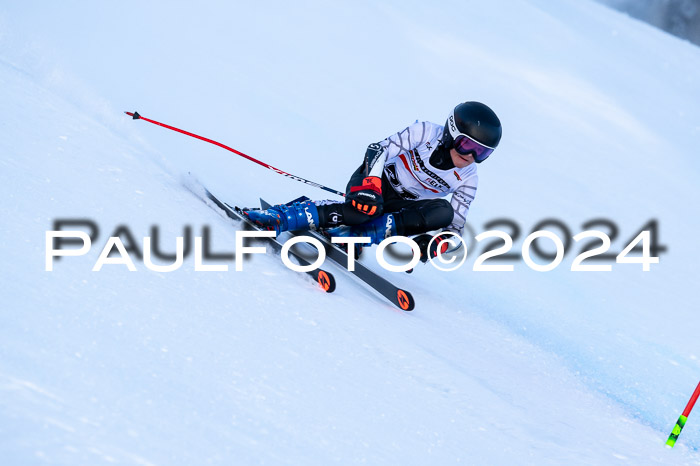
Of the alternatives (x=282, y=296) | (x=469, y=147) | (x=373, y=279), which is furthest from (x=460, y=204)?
(x=282, y=296)

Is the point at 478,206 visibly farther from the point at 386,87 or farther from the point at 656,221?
the point at 386,87

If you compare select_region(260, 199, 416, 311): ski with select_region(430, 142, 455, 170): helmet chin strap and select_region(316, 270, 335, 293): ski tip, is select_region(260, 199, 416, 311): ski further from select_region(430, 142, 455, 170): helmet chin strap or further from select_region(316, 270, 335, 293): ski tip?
select_region(430, 142, 455, 170): helmet chin strap

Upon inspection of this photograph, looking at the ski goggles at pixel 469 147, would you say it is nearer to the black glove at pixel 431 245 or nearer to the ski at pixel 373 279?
the black glove at pixel 431 245

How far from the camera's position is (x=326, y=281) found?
11.5 ft

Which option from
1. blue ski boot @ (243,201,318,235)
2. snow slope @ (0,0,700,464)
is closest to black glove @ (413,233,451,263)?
snow slope @ (0,0,700,464)

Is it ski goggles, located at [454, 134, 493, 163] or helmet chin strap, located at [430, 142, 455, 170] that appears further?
helmet chin strap, located at [430, 142, 455, 170]

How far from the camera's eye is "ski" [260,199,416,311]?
379 cm

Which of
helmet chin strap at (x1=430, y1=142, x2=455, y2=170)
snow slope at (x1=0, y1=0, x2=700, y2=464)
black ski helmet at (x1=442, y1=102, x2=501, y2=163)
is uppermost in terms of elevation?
black ski helmet at (x1=442, y1=102, x2=501, y2=163)

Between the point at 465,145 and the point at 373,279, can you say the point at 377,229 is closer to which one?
the point at 373,279

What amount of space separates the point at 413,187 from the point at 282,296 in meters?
1.48

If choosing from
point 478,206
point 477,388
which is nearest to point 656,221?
point 478,206

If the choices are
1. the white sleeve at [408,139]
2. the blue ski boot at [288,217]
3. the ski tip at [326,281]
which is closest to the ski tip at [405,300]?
the ski tip at [326,281]

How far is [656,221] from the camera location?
815 centimetres

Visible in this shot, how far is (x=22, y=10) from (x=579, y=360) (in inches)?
280
